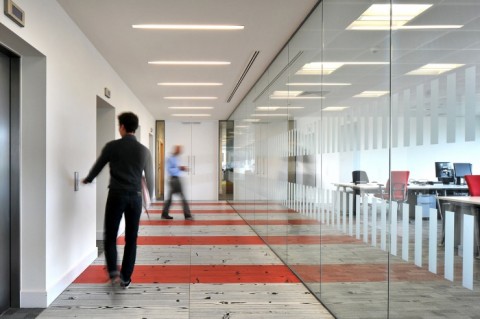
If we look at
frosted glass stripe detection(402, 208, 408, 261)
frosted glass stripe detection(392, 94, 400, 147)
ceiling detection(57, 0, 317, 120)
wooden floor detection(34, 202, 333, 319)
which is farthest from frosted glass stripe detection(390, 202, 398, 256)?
ceiling detection(57, 0, 317, 120)

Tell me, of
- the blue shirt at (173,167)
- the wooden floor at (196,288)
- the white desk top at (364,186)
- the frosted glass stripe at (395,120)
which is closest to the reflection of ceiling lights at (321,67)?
the frosted glass stripe at (395,120)

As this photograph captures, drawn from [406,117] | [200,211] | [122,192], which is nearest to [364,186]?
[406,117]

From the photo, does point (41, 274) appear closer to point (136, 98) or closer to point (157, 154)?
point (136, 98)

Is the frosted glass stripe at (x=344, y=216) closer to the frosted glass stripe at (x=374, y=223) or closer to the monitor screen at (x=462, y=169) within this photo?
the frosted glass stripe at (x=374, y=223)

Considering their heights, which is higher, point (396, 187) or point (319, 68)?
point (319, 68)

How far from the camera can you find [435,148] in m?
2.23

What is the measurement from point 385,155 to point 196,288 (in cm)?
262

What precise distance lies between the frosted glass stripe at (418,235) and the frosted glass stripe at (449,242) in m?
0.24

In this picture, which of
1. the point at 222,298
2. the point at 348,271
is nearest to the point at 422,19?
the point at 348,271

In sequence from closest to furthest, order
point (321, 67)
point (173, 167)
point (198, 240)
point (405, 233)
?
1. point (405, 233)
2. point (321, 67)
3. point (198, 240)
4. point (173, 167)

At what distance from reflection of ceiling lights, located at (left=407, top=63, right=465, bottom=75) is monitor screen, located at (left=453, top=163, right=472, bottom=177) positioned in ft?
1.52

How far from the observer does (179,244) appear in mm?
7031

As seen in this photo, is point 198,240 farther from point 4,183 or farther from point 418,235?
point 418,235

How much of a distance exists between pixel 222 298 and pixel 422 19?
3067mm
